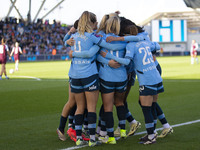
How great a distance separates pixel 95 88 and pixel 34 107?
15.5 feet

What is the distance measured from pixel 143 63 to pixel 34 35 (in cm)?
5101

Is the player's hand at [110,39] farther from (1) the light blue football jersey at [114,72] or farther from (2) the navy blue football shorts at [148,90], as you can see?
(2) the navy blue football shorts at [148,90]

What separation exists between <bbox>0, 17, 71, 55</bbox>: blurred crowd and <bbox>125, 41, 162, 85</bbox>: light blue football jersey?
44403mm

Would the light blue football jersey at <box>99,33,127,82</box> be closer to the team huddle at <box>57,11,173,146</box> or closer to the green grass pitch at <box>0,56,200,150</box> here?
the team huddle at <box>57,11,173,146</box>

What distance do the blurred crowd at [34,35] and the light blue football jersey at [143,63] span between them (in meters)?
44.4

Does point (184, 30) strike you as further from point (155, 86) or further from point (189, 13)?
point (155, 86)

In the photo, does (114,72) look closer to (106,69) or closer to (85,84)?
(106,69)

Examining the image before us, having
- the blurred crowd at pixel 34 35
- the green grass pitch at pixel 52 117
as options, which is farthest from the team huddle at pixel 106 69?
the blurred crowd at pixel 34 35

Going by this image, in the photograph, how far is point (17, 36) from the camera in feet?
175

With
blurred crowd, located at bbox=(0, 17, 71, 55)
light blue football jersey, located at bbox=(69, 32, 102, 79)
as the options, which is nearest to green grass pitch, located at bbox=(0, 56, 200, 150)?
light blue football jersey, located at bbox=(69, 32, 102, 79)

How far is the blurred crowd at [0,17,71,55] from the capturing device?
2066 inches

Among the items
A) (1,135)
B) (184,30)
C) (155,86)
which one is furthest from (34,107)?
(184,30)

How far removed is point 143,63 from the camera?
6629 millimetres

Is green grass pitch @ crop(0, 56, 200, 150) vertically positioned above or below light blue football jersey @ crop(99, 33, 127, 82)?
below
